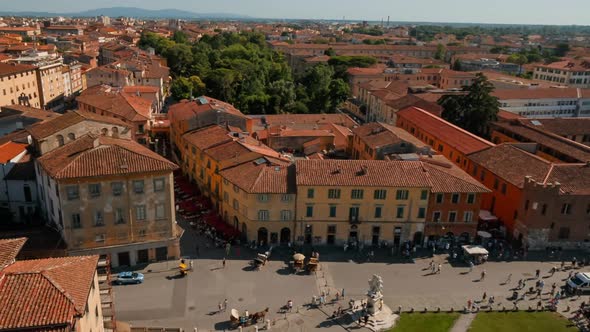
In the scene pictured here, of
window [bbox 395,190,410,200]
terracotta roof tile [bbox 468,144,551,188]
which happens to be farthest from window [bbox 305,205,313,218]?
terracotta roof tile [bbox 468,144,551,188]

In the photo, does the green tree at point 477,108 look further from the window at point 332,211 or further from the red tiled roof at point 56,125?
the red tiled roof at point 56,125

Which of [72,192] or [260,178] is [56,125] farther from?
[260,178]

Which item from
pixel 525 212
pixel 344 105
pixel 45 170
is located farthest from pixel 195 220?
pixel 344 105

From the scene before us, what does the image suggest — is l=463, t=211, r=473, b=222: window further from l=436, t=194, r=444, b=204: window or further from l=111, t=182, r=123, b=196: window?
l=111, t=182, r=123, b=196: window

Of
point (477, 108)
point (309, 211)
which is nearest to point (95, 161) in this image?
point (309, 211)

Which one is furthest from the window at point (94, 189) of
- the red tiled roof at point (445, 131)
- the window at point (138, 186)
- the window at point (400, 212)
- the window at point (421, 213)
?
the red tiled roof at point (445, 131)

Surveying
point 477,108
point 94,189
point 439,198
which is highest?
point 477,108
